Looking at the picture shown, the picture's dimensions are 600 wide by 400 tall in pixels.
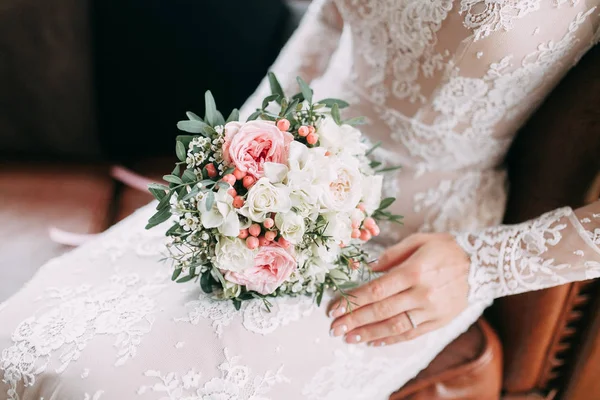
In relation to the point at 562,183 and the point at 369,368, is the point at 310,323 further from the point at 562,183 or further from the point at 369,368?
the point at 562,183

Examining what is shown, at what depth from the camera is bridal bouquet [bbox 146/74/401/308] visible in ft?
2.23

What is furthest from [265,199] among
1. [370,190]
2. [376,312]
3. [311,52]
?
[311,52]

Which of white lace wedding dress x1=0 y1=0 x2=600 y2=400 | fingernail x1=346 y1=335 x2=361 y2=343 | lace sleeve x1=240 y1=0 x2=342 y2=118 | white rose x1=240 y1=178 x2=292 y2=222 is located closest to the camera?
white rose x1=240 y1=178 x2=292 y2=222

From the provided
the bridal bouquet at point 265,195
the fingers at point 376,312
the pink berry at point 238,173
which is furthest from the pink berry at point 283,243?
the fingers at point 376,312

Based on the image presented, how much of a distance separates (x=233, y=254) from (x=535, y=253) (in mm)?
528

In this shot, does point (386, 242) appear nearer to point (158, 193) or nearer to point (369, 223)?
point (369, 223)

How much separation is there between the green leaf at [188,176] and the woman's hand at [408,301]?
336 mm

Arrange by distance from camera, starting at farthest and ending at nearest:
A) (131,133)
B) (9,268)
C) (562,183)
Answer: (131,133), (9,268), (562,183)

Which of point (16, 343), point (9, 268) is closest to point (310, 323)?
point (16, 343)

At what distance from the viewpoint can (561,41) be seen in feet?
2.81

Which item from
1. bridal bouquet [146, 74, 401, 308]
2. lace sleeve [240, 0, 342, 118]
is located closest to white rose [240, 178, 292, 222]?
bridal bouquet [146, 74, 401, 308]

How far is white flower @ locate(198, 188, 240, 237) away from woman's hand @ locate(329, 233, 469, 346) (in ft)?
0.93

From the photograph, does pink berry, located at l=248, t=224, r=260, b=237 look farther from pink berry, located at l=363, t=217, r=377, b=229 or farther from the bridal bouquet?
pink berry, located at l=363, t=217, r=377, b=229

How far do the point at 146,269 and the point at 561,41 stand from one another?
81cm
